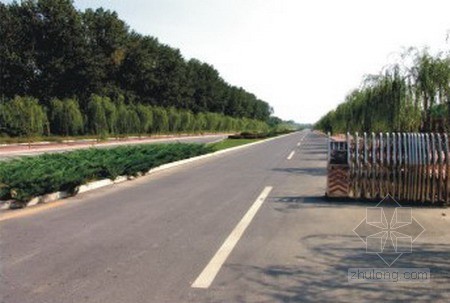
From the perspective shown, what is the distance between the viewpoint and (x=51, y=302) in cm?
491

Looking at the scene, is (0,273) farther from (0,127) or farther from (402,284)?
(0,127)

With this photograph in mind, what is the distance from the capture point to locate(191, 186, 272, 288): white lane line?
5.57 m

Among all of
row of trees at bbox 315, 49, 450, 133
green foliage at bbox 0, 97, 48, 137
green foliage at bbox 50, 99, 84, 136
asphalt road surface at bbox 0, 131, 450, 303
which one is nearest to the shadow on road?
asphalt road surface at bbox 0, 131, 450, 303

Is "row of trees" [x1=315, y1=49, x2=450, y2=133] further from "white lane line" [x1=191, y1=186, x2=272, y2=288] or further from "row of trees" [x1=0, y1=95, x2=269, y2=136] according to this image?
"row of trees" [x1=0, y1=95, x2=269, y2=136]

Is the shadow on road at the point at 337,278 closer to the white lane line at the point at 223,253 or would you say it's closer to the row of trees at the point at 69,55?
the white lane line at the point at 223,253

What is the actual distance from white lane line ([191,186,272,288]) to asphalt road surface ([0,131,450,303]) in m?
0.01

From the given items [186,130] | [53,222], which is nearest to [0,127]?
[53,222]

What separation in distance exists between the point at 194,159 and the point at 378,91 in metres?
9.83

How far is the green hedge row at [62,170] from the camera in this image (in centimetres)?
1045

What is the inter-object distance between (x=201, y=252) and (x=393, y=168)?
20.0ft

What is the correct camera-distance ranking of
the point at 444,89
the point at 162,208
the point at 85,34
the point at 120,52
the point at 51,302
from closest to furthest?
the point at 51,302 → the point at 162,208 → the point at 444,89 → the point at 85,34 → the point at 120,52

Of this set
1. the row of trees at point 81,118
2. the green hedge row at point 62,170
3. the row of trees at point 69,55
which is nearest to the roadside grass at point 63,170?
the green hedge row at point 62,170

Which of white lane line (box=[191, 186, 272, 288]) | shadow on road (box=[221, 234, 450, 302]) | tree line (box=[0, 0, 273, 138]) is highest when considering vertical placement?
tree line (box=[0, 0, 273, 138])

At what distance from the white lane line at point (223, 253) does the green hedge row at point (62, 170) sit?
4381 millimetres
